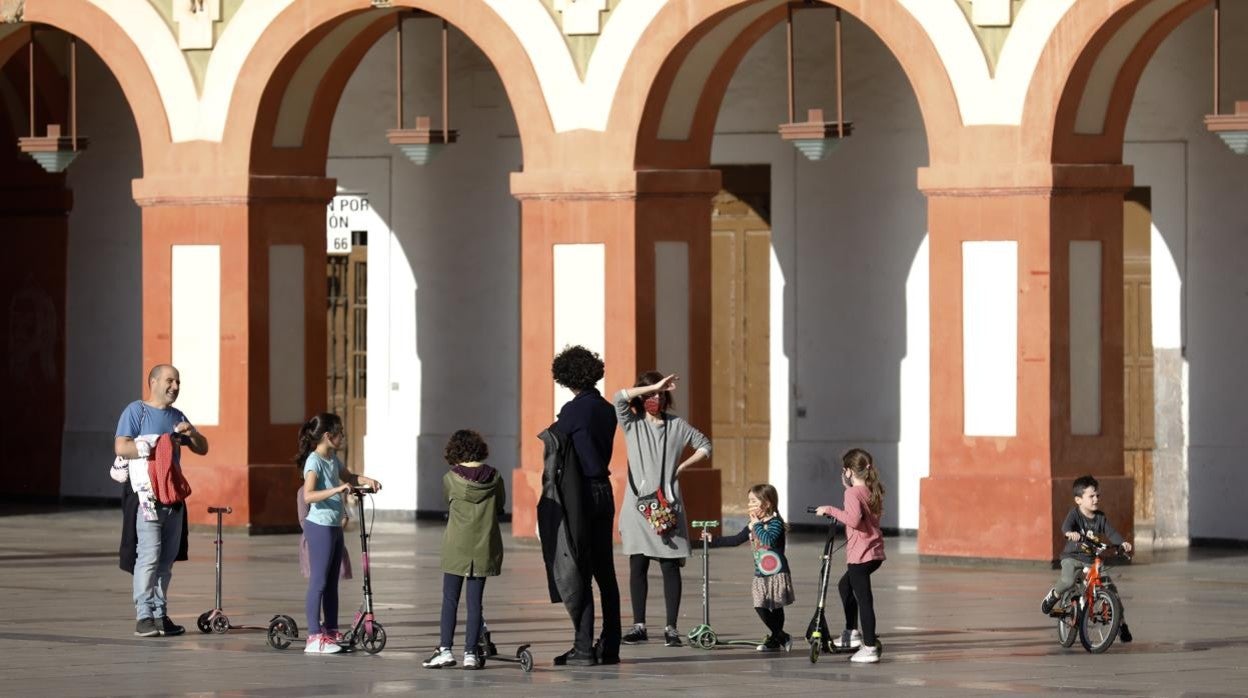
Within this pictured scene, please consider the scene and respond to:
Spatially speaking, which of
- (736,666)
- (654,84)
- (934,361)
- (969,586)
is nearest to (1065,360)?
(934,361)

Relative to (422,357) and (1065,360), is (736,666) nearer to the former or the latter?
(1065,360)

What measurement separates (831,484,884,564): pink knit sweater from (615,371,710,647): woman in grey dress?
106cm

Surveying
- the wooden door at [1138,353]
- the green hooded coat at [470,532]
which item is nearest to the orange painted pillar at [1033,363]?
the wooden door at [1138,353]

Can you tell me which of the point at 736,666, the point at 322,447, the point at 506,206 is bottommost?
the point at 736,666

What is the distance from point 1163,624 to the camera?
16.7 meters

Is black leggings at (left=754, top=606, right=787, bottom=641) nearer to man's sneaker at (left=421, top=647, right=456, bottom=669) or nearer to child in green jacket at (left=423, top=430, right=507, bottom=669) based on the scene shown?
child in green jacket at (left=423, top=430, right=507, bottom=669)

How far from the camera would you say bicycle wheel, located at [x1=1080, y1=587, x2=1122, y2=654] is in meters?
14.9

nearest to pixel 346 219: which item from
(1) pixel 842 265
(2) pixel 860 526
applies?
(1) pixel 842 265

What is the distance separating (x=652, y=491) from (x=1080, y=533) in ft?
7.81

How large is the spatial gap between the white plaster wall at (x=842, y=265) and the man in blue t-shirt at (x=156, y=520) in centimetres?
982

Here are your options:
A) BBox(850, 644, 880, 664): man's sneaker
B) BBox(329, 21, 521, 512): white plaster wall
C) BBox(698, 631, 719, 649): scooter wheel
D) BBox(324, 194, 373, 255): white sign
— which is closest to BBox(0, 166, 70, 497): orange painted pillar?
BBox(324, 194, 373, 255): white sign

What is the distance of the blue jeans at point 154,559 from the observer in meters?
15.7

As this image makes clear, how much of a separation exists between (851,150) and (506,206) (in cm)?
355

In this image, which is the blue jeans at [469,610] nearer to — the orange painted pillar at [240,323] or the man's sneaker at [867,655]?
the man's sneaker at [867,655]
